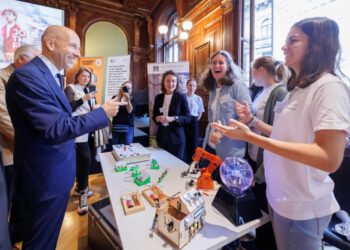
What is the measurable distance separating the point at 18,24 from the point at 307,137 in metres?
7.02

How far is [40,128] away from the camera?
876 mm

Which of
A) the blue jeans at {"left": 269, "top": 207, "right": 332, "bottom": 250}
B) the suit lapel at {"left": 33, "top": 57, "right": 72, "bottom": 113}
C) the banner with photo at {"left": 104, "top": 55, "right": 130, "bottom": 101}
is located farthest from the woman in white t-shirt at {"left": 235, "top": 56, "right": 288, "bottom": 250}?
the banner with photo at {"left": 104, "top": 55, "right": 130, "bottom": 101}

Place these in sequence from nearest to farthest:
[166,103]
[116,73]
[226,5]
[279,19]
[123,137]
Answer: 1. [166,103]
2. [279,19]
3. [123,137]
4. [226,5]
5. [116,73]

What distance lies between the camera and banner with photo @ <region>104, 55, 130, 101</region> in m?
4.02

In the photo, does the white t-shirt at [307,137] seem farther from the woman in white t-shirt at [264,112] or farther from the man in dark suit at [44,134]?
the man in dark suit at [44,134]

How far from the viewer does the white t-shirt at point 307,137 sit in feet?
2.00

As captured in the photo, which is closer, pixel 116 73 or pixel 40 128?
pixel 40 128

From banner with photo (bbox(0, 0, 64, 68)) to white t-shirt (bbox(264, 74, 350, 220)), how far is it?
6.11 m

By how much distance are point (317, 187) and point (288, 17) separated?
8.57 ft

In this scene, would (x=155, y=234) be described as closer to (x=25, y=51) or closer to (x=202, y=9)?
(x=25, y=51)

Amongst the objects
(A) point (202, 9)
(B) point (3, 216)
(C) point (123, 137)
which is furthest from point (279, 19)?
(B) point (3, 216)

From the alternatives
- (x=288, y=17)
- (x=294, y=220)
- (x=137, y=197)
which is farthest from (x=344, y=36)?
(x=137, y=197)

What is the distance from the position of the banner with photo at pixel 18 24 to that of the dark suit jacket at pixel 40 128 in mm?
5219

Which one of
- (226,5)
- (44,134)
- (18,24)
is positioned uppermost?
(18,24)
